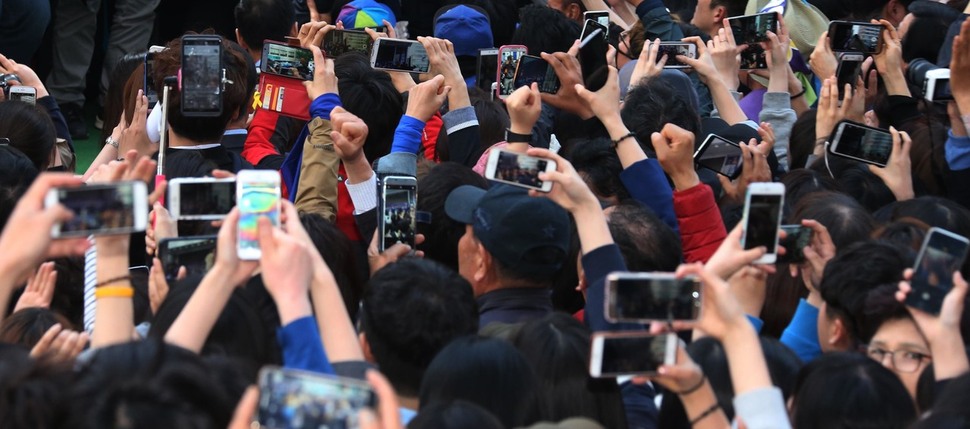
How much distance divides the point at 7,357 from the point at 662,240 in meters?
2.00

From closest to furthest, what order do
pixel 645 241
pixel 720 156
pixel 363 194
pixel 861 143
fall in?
1. pixel 645 241
2. pixel 363 194
3. pixel 861 143
4. pixel 720 156

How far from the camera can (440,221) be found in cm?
402

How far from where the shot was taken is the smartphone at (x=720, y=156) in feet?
15.0

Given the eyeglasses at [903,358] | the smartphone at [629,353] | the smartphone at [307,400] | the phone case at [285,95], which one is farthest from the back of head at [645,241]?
the smartphone at [307,400]

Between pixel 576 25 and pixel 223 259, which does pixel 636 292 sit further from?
pixel 576 25

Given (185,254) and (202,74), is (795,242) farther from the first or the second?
(202,74)

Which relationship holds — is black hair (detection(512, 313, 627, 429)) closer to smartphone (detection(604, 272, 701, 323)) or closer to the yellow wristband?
smartphone (detection(604, 272, 701, 323))

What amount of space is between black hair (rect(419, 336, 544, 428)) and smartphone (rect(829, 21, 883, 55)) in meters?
3.39

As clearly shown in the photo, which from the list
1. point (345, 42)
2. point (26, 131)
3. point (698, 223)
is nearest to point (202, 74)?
point (26, 131)

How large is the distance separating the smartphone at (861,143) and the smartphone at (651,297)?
205cm

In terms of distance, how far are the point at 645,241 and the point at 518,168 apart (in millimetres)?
530

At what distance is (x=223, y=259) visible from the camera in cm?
260

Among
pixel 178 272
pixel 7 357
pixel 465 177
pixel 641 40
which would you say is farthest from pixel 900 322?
pixel 641 40

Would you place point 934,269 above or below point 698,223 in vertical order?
above
